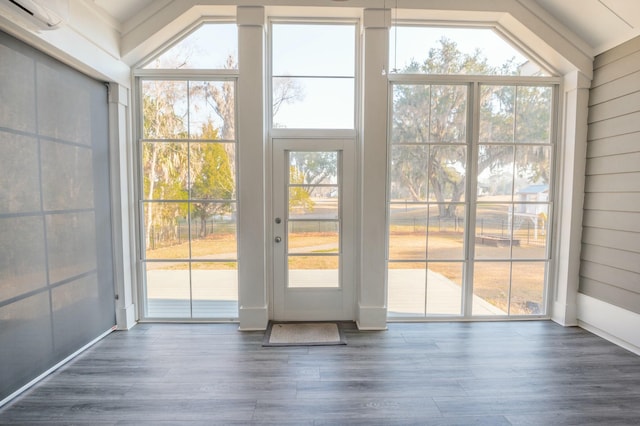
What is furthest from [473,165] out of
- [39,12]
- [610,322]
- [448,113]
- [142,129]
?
[39,12]

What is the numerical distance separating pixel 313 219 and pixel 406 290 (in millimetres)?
1270

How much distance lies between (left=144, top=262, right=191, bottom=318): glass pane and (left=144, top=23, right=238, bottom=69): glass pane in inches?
81.8

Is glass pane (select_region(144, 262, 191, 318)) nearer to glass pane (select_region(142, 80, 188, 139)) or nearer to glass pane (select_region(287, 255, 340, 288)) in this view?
glass pane (select_region(287, 255, 340, 288))

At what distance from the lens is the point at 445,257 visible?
329 centimetres

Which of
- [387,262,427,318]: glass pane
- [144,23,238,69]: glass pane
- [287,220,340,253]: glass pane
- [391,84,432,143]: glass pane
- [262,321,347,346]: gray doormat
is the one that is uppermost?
[144,23,238,69]: glass pane

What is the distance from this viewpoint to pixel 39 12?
1919 millimetres

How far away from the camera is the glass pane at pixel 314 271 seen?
10.8ft

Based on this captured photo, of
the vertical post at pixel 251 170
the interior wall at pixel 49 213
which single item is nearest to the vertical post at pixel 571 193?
the vertical post at pixel 251 170

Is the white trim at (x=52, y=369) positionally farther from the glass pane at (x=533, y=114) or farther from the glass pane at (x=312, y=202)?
the glass pane at (x=533, y=114)

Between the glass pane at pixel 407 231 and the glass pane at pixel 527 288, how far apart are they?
109 centimetres

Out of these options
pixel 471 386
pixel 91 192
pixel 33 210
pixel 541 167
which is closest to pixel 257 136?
pixel 91 192

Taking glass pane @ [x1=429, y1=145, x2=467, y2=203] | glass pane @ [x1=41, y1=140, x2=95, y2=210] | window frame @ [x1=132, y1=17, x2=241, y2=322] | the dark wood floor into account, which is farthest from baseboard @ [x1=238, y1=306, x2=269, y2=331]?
glass pane @ [x1=429, y1=145, x2=467, y2=203]

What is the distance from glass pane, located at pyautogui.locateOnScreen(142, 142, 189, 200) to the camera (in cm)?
315

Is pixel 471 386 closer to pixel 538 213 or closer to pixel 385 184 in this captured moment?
pixel 385 184
